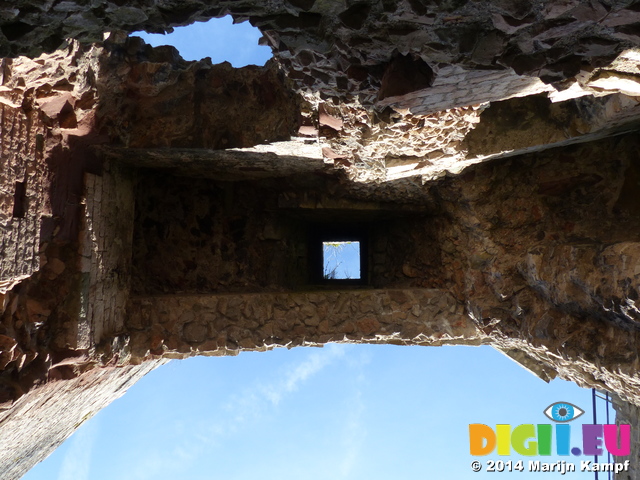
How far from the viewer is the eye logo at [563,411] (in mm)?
4578

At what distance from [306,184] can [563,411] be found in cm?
316

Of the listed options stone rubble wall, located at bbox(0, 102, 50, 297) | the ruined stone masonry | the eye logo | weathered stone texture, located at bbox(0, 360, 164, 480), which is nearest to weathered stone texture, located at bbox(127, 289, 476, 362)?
the ruined stone masonry

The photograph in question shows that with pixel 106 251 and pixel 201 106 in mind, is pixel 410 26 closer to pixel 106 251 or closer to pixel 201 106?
pixel 201 106

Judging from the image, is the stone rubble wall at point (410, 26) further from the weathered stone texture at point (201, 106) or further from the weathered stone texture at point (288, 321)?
the weathered stone texture at point (288, 321)

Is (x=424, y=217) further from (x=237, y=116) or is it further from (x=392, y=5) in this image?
(x=392, y=5)

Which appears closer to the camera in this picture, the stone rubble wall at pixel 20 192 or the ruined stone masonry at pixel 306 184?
the ruined stone masonry at pixel 306 184

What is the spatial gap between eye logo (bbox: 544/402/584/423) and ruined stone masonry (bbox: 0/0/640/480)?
295 millimetres

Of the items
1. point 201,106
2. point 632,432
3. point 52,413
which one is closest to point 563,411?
point 632,432

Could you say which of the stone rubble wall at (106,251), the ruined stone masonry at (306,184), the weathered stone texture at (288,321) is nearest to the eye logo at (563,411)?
the ruined stone masonry at (306,184)

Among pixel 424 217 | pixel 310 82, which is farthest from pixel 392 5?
pixel 424 217

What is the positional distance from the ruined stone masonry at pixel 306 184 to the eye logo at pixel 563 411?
295mm

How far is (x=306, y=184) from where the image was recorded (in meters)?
4.47

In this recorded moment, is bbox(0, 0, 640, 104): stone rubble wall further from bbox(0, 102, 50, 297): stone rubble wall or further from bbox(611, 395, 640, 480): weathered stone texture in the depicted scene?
bbox(611, 395, 640, 480): weathered stone texture

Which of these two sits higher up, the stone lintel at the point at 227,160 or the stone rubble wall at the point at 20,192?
the stone lintel at the point at 227,160
